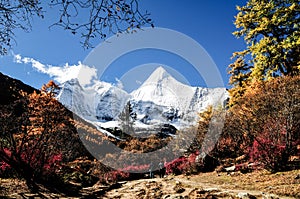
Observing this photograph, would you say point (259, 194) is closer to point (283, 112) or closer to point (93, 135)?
point (283, 112)

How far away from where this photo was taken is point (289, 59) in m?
13.3

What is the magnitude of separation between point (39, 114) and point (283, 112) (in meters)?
9.54

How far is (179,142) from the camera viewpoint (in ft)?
56.3

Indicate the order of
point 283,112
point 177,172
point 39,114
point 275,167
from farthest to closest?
point 177,172 < point 39,114 < point 283,112 < point 275,167

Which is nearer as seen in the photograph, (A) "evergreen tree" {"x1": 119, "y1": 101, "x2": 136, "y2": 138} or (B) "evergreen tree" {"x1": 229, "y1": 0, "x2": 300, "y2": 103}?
(B) "evergreen tree" {"x1": 229, "y1": 0, "x2": 300, "y2": 103}

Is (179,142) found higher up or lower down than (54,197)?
higher up

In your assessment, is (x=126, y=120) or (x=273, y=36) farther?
(x=126, y=120)

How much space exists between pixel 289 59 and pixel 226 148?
6033 millimetres

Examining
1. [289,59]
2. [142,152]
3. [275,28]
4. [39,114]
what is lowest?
[142,152]

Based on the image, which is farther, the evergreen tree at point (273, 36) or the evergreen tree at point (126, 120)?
the evergreen tree at point (126, 120)

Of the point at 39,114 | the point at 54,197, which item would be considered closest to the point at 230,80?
the point at 39,114

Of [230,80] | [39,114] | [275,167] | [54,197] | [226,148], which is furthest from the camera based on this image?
[230,80]

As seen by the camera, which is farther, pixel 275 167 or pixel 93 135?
pixel 93 135

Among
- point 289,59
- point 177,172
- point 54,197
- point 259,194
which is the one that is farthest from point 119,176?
point 289,59
